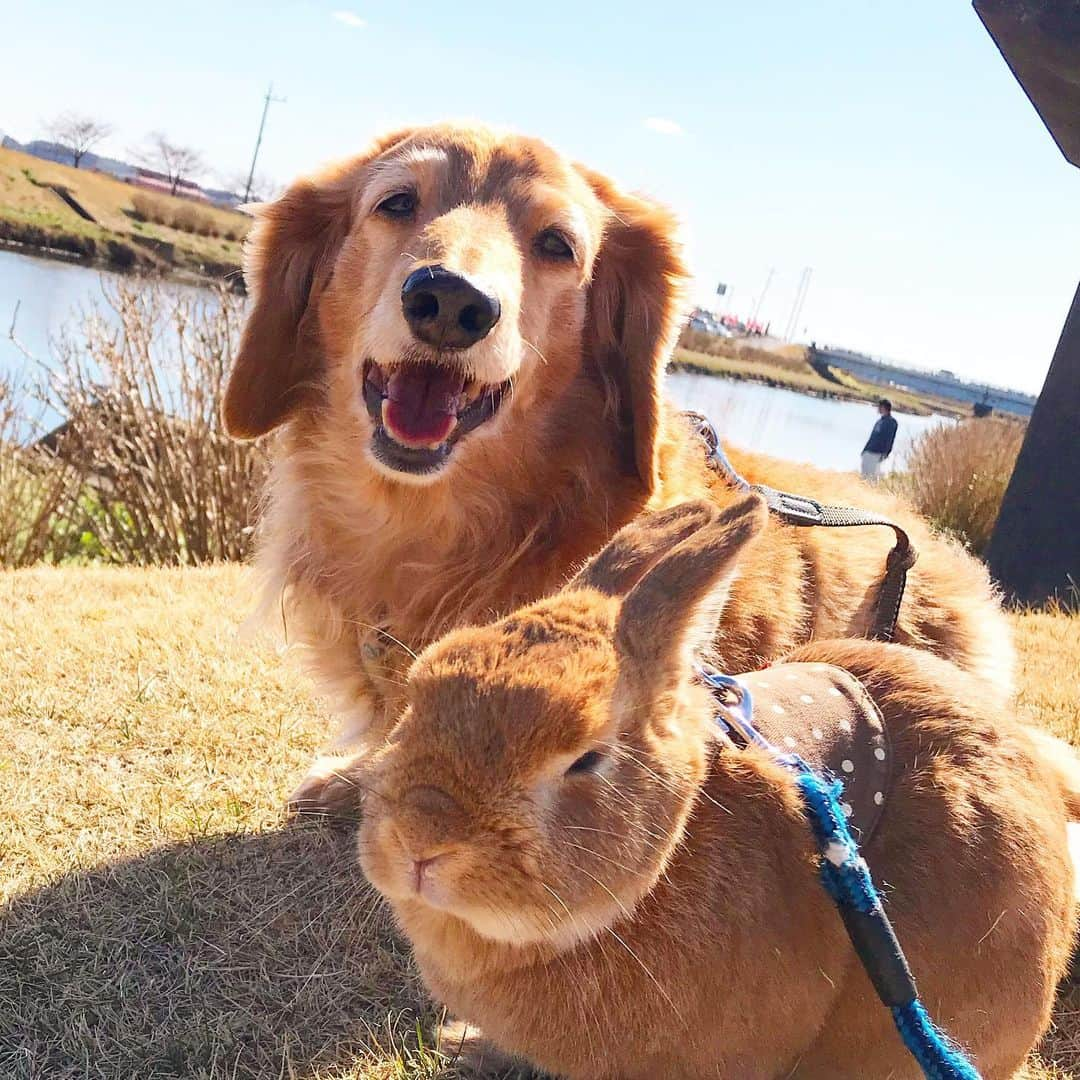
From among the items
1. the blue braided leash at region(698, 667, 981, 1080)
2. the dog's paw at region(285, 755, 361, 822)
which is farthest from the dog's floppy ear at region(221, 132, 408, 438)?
the blue braided leash at region(698, 667, 981, 1080)

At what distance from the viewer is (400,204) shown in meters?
3.17

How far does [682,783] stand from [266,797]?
2324 mm

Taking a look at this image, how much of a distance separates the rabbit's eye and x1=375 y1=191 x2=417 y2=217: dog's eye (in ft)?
7.22

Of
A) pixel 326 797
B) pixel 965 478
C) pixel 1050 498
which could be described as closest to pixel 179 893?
pixel 326 797

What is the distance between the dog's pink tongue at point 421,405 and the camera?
9.58ft

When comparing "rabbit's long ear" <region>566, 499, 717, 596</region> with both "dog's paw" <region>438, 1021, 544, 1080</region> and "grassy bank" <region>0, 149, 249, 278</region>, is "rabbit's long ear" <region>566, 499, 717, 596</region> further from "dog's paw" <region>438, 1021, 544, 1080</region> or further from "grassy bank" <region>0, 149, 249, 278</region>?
"grassy bank" <region>0, 149, 249, 278</region>

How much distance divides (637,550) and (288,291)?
224cm

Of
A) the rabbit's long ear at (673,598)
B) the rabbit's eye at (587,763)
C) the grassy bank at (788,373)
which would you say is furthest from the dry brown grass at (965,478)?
the grassy bank at (788,373)

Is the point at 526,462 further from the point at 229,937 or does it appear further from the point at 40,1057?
the point at 40,1057

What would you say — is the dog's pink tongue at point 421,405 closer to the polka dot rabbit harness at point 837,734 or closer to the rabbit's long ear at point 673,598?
the polka dot rabbit harness at point 837,734

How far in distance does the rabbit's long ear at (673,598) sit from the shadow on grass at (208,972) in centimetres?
131

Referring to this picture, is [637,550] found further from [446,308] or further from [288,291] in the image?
[288,291]

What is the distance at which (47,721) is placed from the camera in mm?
3879

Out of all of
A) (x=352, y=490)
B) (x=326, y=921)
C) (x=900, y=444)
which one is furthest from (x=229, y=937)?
(x=900, y=444)
